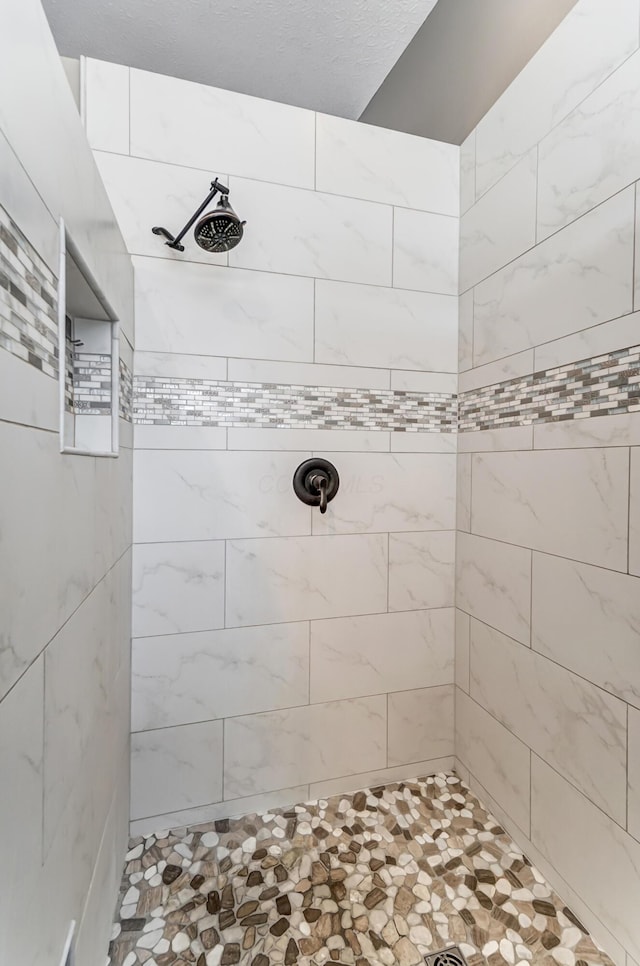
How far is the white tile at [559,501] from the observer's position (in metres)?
1.11

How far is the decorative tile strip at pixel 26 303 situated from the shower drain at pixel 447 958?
1513 millimetres

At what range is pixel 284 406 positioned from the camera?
1.56m

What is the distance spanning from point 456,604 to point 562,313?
107 cm

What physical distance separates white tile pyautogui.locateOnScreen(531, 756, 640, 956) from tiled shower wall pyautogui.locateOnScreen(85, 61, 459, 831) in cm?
48

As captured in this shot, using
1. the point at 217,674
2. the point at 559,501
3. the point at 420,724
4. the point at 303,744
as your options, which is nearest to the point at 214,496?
the point at 217,674

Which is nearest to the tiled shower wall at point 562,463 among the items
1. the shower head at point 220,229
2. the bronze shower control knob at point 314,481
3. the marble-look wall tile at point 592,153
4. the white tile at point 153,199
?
the marble-look wall tile at point 592,153

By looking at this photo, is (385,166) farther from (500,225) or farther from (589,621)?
(589,621)

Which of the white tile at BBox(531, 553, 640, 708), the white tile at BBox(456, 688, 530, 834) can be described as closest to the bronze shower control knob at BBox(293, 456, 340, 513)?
the white tile at BBox(531, 553, 640, 708)

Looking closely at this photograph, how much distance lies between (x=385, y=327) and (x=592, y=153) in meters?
0.73

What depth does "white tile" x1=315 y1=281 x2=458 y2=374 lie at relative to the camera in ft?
5.27

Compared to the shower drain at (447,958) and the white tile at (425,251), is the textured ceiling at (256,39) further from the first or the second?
the shower drain at (447,958)

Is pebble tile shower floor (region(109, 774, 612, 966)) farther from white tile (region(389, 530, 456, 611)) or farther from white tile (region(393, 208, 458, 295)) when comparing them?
white tile (region(393, 208, 458, 295))

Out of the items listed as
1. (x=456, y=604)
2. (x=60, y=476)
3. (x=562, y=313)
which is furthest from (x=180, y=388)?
(x=456, y=604)

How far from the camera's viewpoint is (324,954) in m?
1.10
